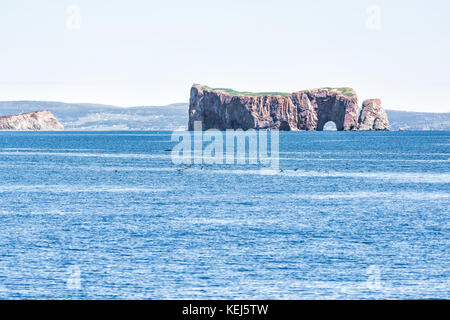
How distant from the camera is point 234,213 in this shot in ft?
190

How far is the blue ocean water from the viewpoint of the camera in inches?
1242

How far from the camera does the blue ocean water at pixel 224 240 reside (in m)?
31.5

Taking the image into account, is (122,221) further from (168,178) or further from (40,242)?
(168,178)

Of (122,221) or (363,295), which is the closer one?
(363,295)

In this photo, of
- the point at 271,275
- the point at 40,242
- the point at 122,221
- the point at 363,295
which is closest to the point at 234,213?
the point at 122,221

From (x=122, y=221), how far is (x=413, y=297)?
28.1 metres

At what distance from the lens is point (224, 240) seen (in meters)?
43.2

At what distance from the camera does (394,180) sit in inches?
3634
